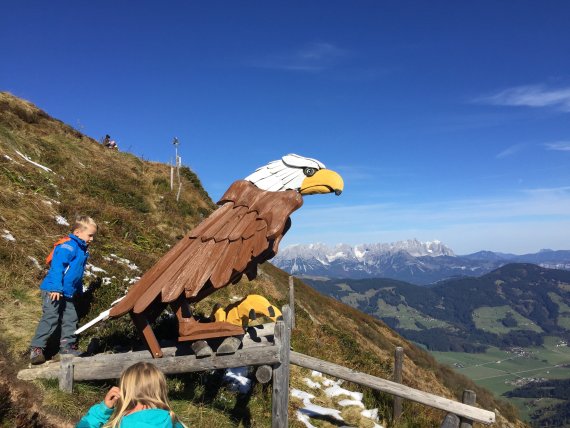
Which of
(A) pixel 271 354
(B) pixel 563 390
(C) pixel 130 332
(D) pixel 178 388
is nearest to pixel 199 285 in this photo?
(A) pixel 271 354

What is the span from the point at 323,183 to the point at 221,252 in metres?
1.74

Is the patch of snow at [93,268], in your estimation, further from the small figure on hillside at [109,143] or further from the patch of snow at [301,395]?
the small figure on hillside at [109,143]

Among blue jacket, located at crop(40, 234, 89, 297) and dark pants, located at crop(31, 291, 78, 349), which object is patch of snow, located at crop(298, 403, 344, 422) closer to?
dark pants, located at crop(31, 291, 78, 349)

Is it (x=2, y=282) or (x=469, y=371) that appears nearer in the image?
(x=2, y=282)

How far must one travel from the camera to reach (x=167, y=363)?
527cm

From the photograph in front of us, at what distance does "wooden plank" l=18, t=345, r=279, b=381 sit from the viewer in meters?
5.22

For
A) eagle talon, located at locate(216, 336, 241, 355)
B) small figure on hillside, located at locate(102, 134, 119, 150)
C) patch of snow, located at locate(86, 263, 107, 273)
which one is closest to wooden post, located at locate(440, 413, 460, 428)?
eagle talon, located at locate(216, 336, 241, 355)

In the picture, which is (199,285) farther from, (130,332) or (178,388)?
(130,332)

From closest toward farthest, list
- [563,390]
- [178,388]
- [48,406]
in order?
[48,406] < [178,388] < [563,390]

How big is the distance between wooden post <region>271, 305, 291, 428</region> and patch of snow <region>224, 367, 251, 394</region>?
1.69 meters

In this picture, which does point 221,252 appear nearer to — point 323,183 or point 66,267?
point 323,183

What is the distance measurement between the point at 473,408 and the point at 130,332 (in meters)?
5.71

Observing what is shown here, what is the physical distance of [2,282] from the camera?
282 inches

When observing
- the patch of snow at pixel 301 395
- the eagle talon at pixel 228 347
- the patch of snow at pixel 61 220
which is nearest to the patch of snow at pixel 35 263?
the patch of snow at pixel 61 220
